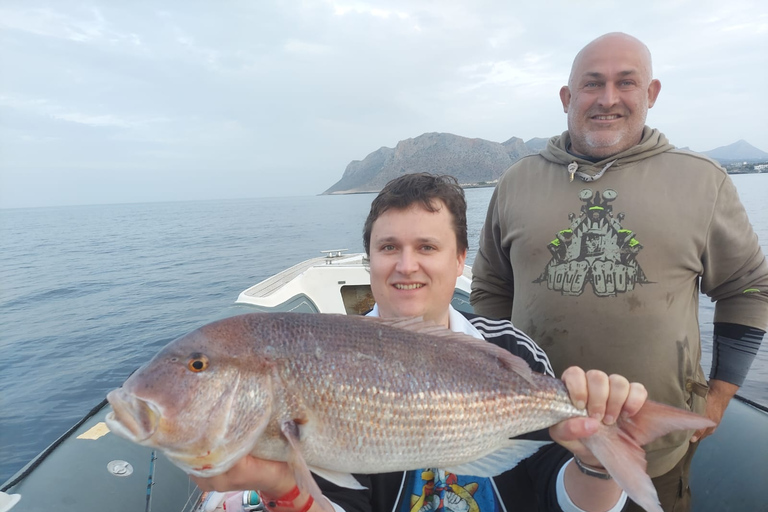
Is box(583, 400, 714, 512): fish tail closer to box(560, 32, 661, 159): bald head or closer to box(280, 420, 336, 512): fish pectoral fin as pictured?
box(280, 420, 336, 512): fish pectoral fin

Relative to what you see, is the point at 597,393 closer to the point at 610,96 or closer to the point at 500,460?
the point at 500,460

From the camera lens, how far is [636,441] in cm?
187

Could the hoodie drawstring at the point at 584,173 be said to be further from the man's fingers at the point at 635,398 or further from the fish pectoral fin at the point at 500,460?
the fish pectoral fin at the point at 500,460

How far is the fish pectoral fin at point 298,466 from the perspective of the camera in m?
1.55

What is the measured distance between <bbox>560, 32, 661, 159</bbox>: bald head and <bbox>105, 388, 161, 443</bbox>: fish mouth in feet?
10.4

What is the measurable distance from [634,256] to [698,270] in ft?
1.49

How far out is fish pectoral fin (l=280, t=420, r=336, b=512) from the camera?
1.55 meters

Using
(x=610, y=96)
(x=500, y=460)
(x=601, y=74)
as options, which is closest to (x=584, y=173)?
(x=610, y=96)

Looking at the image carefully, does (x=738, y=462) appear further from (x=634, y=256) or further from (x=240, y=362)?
(x=240, y=362)

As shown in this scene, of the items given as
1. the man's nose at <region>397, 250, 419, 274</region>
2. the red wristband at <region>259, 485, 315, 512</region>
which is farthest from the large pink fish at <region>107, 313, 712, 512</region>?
the man's nose at <region>397, 250, 419, 274</region>

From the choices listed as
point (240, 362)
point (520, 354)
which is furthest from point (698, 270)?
point (240, 362)

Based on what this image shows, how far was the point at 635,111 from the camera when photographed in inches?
114

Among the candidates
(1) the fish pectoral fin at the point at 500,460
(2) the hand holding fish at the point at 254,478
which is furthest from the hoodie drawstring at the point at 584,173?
(2) the hand holding fish at the point at 254,478

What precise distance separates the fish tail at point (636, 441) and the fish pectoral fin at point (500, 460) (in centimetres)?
26
